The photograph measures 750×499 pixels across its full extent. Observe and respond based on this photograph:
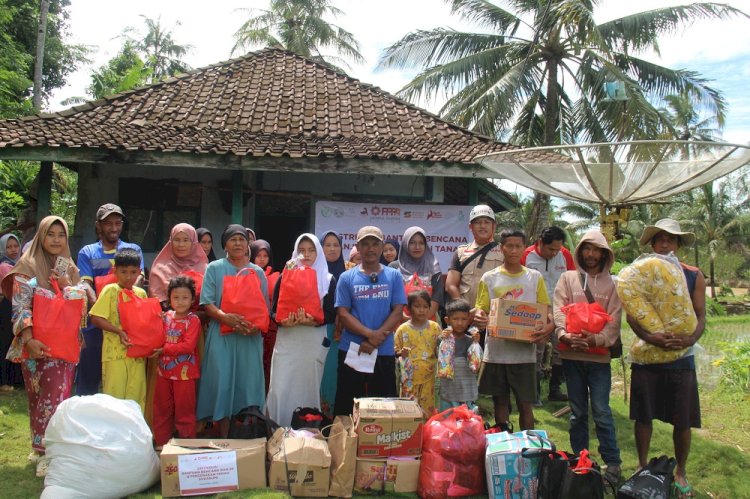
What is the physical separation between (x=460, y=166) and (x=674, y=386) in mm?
4486

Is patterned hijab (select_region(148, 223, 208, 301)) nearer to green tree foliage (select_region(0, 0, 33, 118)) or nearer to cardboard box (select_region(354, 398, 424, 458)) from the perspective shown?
cardboard box (select_region(354, 398, 424, 458))

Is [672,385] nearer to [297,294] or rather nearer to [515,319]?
[515,319]

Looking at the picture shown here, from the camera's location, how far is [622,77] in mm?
14672

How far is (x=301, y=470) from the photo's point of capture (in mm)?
3789

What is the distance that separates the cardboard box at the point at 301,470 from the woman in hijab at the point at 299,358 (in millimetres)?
963

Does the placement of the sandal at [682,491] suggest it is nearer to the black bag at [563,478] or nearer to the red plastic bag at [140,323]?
the black bag at [563,478]

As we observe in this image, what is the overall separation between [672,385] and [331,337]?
269 centimetres

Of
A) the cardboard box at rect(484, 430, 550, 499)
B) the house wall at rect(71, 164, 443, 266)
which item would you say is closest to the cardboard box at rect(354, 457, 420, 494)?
the cardboard box at rect(484, 430, 550, 499)

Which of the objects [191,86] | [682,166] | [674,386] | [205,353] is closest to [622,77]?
[191,86]

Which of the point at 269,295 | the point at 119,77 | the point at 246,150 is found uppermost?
the point at 119,77

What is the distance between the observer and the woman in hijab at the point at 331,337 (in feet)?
17.5

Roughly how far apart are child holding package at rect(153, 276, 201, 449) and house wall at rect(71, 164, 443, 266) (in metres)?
4.64

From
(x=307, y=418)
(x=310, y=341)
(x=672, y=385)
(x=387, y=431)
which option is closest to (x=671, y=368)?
(x=672, y=385)

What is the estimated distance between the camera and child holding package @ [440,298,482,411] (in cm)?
470
